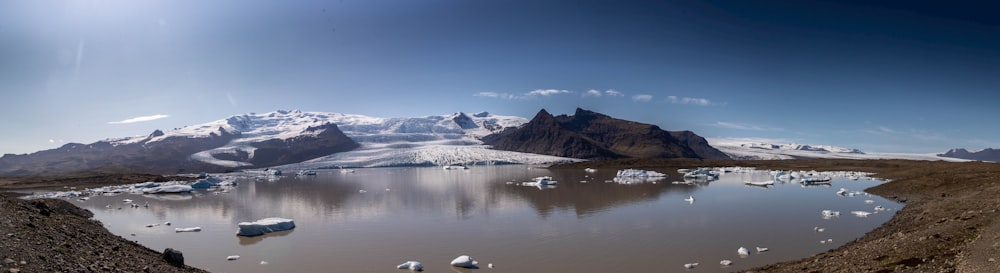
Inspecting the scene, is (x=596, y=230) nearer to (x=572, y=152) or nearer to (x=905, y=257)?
(x=905, y=257)

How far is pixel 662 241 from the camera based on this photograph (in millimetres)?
20062

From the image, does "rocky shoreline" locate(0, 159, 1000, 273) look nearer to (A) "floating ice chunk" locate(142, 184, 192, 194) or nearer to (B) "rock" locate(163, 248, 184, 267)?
(B) "rock" locate(163, 248, 184, 267)

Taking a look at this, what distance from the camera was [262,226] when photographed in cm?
2355

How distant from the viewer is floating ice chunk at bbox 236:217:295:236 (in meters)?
23.0

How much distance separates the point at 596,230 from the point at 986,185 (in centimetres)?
2335

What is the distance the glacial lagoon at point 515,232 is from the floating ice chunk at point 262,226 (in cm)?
56

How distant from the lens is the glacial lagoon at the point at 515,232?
17016 mm

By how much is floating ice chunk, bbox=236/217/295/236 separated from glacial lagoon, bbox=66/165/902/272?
0.56 m

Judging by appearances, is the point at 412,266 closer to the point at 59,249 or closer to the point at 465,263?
the point at 465,263

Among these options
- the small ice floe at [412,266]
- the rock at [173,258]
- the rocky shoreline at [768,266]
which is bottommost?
the small ice floe at [412,266]

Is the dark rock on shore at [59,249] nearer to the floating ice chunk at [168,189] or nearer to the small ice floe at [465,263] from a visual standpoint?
the small ice floe at [465,263]

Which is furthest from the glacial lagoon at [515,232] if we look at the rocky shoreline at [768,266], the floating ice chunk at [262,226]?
the rocky shoreline at [768,266]

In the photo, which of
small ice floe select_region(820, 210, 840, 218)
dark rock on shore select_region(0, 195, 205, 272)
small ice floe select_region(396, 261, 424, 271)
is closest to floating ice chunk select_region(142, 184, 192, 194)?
dark rock on shore select_region(0, 195, 205, 272)

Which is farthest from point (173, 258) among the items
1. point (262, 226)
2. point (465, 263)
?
point (262, 226)
